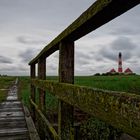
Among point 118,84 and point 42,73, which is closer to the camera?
point 42,73

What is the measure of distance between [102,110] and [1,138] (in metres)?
4.21

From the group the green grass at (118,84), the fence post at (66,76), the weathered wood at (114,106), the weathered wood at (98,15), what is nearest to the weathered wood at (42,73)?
the fence post at (66,76)

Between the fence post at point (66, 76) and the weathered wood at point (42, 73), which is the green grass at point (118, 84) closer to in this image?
the weathered wood at point (42, 73)

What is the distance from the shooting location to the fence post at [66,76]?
3.12 m

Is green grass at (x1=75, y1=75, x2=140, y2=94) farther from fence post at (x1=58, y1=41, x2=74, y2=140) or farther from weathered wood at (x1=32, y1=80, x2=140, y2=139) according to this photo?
weathered wood at (x1=32, y1=80, x2=140, y2=139)

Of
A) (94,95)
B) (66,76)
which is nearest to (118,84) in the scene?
(66,76)

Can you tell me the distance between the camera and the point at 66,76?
3.16 m

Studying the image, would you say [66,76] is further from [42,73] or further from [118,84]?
[118,84]

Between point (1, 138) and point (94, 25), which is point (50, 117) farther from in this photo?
point (94, 25)

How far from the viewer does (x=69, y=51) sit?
10.2ft

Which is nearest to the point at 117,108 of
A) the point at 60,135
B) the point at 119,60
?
the point at 60,135

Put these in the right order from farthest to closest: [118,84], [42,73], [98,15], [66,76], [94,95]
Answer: [118,84] < [42,73] < [66,76] < [98,15] < [94,95]

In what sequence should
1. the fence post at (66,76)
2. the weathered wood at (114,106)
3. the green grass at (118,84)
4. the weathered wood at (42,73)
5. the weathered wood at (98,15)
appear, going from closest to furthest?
the weathered wood at (114,106) → the weathered wood at (98,15) → the fence post at (66,76) → the weathered wood at (42,73) → the green grass at (118,84)

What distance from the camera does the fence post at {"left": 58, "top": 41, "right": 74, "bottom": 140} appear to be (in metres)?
3.12
